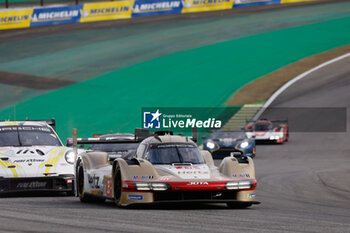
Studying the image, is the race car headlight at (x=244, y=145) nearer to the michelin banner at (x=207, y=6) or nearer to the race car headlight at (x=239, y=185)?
the race car headlight at (x=239, y=185)

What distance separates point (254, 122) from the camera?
113ft

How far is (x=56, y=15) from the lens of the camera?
5731 cm

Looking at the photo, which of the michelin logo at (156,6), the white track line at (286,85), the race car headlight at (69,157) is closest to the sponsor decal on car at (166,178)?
the race car headlight at (69,157)

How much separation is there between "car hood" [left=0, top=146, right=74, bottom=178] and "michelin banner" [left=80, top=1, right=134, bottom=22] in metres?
44.2

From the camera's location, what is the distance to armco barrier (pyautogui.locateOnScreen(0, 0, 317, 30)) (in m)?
57.0

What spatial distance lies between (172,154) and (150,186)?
1136mm

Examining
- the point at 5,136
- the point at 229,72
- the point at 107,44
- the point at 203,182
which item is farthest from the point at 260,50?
the point at 203,182

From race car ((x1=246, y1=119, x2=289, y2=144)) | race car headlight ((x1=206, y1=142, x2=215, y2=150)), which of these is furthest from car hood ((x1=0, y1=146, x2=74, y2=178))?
race car ((x1=246, y1=119, x2=289, y2=144))

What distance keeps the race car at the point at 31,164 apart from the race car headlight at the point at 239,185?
4.01 m

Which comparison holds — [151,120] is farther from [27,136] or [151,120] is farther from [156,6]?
[156,6]

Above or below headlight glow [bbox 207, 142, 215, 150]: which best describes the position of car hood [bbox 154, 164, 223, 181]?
below

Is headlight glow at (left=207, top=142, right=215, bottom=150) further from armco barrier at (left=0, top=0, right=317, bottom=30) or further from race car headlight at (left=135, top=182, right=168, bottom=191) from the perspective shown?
armco barrier at (left=0, top=0, right=317, bottom=30)

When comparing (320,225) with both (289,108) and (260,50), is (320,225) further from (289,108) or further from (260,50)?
(260,50)

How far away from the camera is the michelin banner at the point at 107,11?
58.3 m
